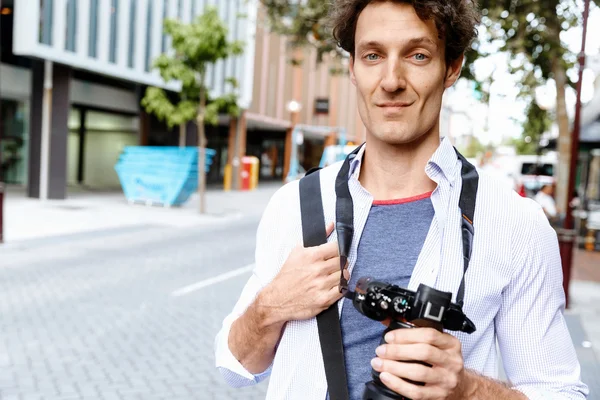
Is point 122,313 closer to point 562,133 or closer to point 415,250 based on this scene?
point 415,250

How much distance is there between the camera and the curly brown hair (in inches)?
60.7

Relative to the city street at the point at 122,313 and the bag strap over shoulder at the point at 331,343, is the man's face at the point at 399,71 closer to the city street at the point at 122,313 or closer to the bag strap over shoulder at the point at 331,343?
the bag strap over shoulder at the point at 331,343

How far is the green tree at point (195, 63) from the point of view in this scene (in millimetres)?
17922

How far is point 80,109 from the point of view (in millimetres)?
26234

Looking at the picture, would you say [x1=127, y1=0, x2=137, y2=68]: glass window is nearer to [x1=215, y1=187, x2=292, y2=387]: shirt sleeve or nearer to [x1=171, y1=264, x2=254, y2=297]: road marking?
[x1=171, y1=264, x2=254, y2=297]: road marking

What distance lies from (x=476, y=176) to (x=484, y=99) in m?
11.4

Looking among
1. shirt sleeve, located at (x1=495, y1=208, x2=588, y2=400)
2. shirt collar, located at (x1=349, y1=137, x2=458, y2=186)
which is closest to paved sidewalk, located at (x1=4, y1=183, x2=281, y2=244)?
shirt collar, located at (x1=349, y1=137, x2=458, y2=186)

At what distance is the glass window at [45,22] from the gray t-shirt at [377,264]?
1904cm

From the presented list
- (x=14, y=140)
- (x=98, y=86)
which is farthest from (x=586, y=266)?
(x=14, y=140)

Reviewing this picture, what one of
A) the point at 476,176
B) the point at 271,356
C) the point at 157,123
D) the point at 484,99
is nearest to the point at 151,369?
the point at 271,356

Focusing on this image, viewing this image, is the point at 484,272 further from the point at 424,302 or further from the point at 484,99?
the point at 484,99

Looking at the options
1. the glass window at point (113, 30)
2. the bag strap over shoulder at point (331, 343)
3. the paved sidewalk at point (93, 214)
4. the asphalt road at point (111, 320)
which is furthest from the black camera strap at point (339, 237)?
the glass window at point (113, 30)

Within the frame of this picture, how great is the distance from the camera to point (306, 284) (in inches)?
58.4

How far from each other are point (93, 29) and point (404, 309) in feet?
71.0
